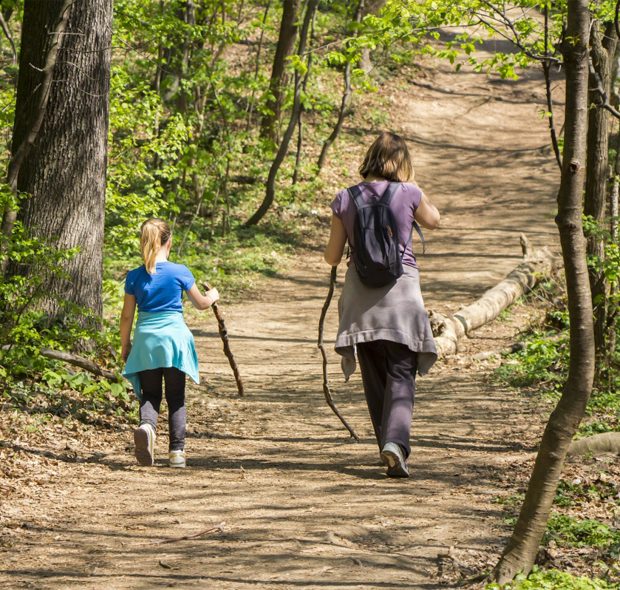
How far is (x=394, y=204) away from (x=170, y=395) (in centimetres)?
217

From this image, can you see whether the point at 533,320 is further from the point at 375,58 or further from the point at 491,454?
the point at 375,58

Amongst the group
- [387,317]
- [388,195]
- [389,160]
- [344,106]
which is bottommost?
[387,317]

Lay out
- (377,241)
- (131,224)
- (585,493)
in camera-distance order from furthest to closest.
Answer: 1. (131,224)
2. (377,241)
3. (585,493)

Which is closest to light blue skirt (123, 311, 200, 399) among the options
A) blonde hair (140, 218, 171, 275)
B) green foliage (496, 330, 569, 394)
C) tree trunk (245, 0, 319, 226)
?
blonde hair (140, 218, 171, 275)

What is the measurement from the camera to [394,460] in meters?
5.87

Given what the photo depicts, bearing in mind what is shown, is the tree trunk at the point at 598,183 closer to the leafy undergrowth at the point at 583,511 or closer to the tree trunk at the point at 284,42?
the leafy undergrowth at the point at 583,511

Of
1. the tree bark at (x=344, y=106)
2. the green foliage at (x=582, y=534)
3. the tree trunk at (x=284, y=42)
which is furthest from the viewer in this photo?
the tree bark at (x=344, y=106)

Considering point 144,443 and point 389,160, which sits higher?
point 389,160

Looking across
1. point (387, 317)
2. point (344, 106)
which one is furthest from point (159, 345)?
point (344, 106)

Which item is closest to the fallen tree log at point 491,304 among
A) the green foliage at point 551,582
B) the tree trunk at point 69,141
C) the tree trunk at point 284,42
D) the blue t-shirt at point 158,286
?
the tree trunk at point 69,141

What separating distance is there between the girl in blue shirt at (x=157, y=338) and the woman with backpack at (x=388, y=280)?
1211 millimetres

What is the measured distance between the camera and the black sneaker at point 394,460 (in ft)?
19.2

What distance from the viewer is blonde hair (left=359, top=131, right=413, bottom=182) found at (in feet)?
19.5

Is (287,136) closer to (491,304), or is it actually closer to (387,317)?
(491,304)
